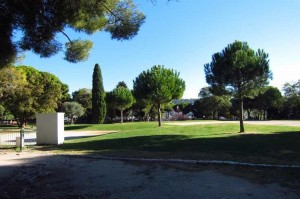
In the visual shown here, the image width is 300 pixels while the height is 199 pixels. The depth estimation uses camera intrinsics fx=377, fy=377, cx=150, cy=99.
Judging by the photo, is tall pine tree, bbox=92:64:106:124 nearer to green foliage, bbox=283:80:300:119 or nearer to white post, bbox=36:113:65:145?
white post, bbox=36:113:65:145

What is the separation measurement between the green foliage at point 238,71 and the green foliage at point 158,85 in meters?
10.3

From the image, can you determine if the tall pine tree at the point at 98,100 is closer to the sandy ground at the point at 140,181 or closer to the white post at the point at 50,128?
the white post at the point at 50,128

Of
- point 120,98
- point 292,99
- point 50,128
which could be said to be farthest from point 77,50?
point 292,99

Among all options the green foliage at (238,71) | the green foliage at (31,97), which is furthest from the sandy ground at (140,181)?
the green foliage at (31,97)

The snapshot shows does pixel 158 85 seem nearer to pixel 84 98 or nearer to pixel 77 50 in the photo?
pixel 77 50

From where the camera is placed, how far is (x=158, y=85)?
111ft

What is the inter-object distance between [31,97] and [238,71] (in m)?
23.1

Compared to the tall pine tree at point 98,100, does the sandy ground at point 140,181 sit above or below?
below

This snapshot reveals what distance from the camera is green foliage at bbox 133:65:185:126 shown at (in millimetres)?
33875

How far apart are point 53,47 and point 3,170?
386cm

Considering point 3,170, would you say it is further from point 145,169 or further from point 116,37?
point 116,37

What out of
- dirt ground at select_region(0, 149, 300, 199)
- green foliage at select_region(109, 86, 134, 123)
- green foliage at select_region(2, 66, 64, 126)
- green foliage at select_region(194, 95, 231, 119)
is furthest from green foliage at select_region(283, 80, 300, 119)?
dirt ground at select_region(0, 149, 300, 199)

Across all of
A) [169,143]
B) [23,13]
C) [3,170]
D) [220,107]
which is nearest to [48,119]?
[169,143]

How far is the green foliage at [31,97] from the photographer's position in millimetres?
37250
